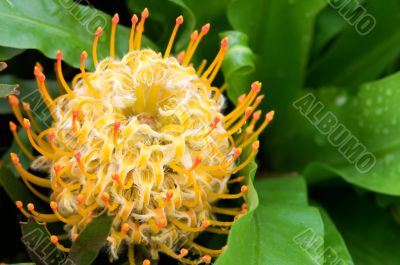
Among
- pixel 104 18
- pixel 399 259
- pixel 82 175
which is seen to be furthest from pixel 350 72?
pixel 82 175

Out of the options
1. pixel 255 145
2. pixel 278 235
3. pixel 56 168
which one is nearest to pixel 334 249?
pixel 278 235

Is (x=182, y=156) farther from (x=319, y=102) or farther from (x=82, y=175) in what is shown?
(x=319, y=102)

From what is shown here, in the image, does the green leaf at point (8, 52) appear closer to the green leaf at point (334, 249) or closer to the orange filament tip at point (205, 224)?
the orange filament tip at point (205, 224)

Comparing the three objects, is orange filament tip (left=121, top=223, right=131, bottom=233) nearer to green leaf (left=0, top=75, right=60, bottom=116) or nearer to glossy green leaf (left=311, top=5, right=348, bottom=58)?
green leaf (left=0, top=75, right=60, bottom=116)

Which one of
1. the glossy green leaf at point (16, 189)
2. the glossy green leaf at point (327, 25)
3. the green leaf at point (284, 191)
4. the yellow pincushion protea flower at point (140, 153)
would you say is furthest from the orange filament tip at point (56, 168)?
the glossy green leaf at point (327, 25)

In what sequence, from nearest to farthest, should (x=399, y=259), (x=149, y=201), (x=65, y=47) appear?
(x=149, y=201), (x=65, y=47), (x=399, y=259)

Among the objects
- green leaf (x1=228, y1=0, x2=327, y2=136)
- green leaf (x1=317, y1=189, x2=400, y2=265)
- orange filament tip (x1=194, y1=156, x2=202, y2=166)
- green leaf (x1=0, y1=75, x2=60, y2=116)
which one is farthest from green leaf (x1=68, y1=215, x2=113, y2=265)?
green leaf (x1=317, y1=189, x2=400, y2=265)

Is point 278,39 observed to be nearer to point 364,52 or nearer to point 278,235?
point 364,52
